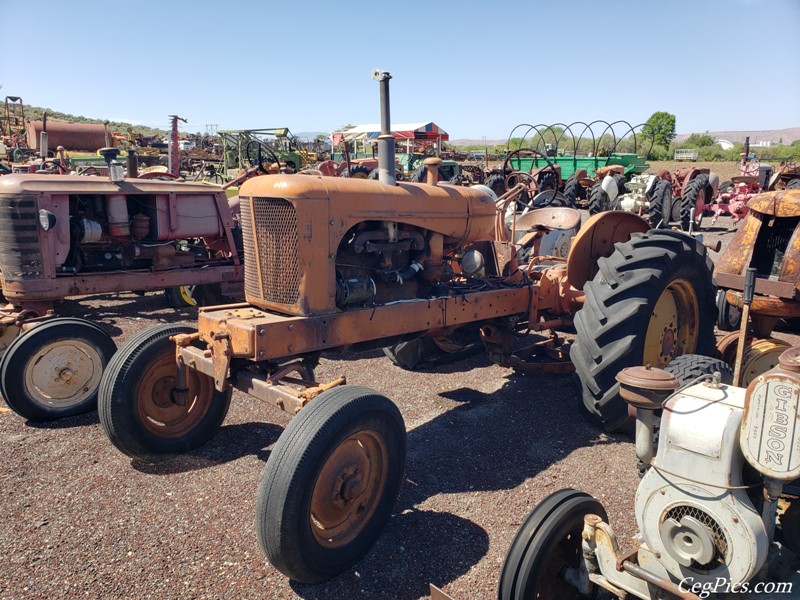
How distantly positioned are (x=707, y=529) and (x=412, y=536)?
58.0 inches

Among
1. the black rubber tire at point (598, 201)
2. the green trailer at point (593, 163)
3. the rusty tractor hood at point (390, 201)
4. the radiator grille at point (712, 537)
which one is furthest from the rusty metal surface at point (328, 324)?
the green trailer at point (593, 163)

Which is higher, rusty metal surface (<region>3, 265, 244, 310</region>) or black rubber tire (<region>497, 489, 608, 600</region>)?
rusty metal surface (<region>3, 265, 244, 310</region>)

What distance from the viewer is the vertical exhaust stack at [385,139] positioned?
3.61m

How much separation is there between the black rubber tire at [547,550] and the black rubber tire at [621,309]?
144 cm

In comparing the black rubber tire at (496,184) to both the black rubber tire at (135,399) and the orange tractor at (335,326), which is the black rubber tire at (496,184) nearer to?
the orange tractor at (335,326)

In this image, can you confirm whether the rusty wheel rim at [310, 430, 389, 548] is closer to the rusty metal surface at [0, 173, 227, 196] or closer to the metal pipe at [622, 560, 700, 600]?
the metal pipe at [622, 560, 700, 600]

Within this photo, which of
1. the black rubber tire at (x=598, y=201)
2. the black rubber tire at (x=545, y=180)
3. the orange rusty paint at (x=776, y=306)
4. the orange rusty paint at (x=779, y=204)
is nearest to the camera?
the orange rusty paint at (x=776, y=306)

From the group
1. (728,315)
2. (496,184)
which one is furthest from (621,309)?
(496,184)

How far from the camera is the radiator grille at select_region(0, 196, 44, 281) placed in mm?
5379

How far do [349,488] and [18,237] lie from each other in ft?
14.6

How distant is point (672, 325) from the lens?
4.30 meters

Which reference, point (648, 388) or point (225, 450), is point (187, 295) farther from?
point (648, 388)

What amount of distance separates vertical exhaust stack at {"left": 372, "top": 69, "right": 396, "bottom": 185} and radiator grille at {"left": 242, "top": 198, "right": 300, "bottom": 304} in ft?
2.58

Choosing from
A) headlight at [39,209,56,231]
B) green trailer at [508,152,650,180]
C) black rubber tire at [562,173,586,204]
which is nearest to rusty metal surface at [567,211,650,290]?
headlight at [39,209,56,231]
